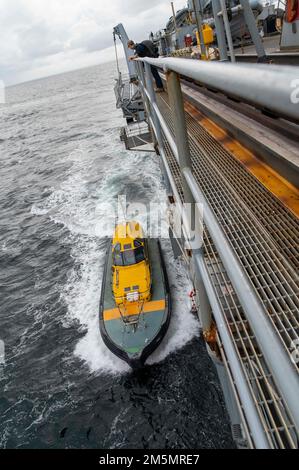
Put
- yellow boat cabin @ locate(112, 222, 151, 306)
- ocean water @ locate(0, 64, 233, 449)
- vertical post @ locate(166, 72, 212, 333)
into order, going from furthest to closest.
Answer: yellow boat cabin @ locate(112, 222, 151, 306) < ocean water @ locate(0, 64, 233, 449) < vertical post @ locate(166, 72, 212, 333)

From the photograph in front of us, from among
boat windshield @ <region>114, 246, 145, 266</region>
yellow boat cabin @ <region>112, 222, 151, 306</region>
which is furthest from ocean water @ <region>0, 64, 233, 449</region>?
boat windshield @ <region>114, 246, 145, 266</region>

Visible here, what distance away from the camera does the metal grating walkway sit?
2.37 meters

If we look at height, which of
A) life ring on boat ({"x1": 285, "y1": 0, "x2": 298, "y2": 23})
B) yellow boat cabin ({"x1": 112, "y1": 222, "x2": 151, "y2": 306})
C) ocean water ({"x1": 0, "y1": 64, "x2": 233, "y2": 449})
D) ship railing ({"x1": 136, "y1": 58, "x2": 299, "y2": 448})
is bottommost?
ocean water ({"x1": 0, "y1": 64, "x2": 233, "y2": 449})

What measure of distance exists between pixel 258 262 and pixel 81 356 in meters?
10.5

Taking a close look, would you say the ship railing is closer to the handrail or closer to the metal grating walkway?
the handrail

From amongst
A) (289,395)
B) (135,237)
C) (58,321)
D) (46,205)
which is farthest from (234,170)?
(46,205)

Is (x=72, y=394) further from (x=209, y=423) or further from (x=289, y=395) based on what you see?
(x=289, y=395)

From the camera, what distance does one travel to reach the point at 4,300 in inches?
664

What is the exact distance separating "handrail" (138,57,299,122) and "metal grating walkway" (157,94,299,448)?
1224 millimetres

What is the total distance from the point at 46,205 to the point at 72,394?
18075 millimetres

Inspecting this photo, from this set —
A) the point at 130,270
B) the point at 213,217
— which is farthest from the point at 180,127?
the point at 130,270

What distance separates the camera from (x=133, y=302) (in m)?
11.8

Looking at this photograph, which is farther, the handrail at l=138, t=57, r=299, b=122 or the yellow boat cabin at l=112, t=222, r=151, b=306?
the yellow boat cabin at l=112, t=222, r=151, b=306

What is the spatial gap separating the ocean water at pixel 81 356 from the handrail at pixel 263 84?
32.6ft
